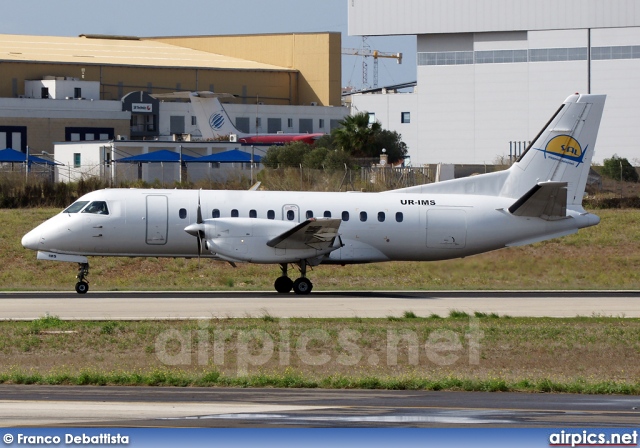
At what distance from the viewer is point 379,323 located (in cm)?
2303

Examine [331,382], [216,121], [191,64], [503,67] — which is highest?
[191,64]

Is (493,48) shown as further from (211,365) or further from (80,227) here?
(211,365)

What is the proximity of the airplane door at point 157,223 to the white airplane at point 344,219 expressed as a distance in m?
0.03

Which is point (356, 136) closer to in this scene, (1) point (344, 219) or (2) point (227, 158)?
(2) point (227, 158)

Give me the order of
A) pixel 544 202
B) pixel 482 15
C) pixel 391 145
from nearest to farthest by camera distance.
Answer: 1. pixel 544 202
2. pixel 391 145
3. pixel 482 15

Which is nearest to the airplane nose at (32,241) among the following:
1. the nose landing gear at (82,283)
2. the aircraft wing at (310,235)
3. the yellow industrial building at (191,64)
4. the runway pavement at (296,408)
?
the nose landing gear at (82,283)

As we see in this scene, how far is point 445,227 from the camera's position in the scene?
31.0 metres

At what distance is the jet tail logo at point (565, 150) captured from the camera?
3173 cm

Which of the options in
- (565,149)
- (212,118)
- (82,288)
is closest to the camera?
(82,288)

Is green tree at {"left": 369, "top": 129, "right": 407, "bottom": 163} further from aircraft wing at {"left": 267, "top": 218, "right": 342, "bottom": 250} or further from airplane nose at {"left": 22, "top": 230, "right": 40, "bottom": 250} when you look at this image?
airplane nose at {"left": 22, "top": 230, "right": 40, "bottom": 250}

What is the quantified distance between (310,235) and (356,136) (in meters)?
47.5

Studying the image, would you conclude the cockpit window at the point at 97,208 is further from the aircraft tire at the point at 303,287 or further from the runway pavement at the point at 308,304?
the aircraft tire at the point at 303,287

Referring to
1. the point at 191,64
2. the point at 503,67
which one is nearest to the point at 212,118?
the point at 191,64

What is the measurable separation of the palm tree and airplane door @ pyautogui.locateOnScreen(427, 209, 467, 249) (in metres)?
45.1
